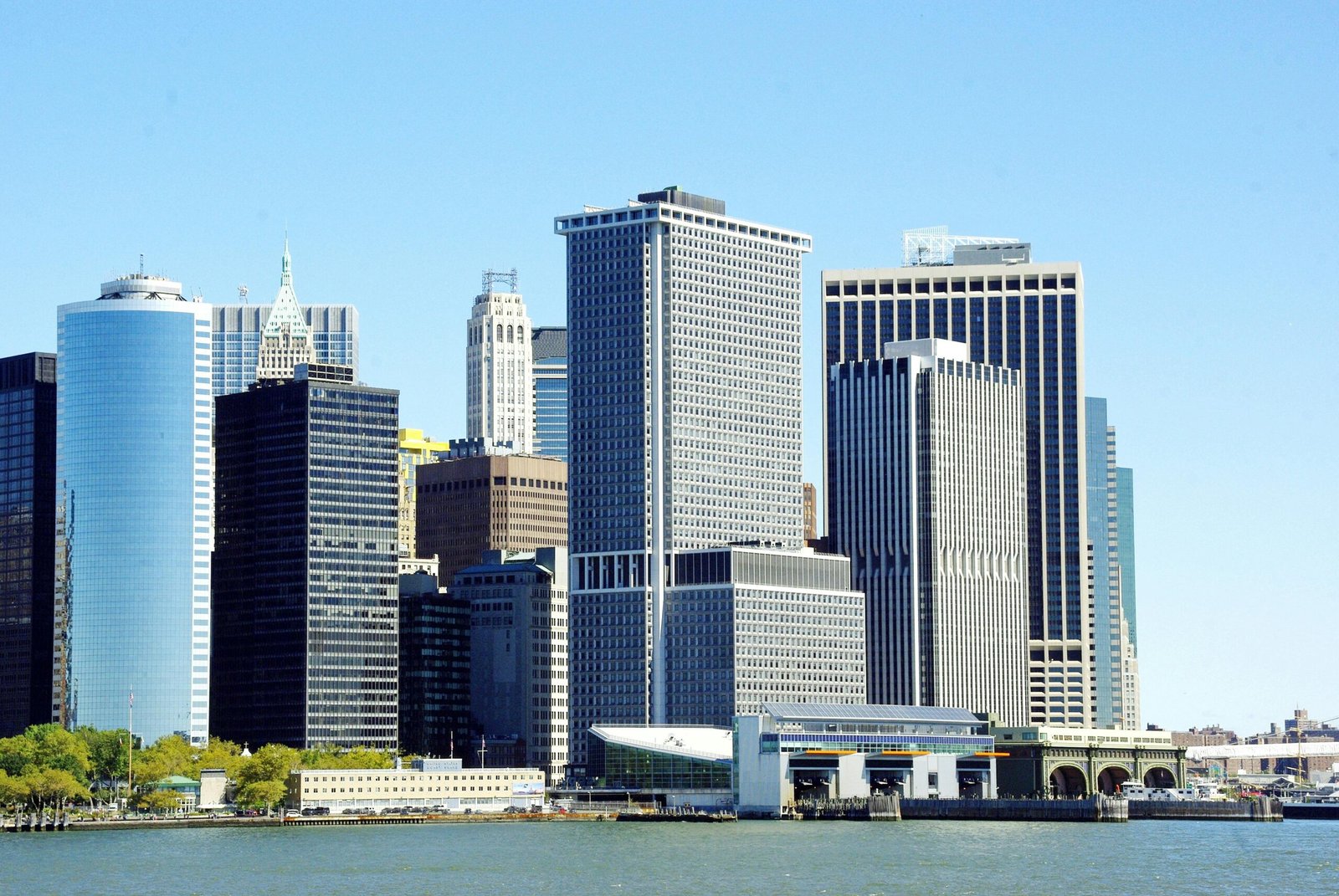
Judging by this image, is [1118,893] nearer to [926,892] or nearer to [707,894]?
[926,892]

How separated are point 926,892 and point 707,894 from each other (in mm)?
16462

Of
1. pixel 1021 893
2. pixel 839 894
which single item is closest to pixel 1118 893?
pixel 1021 893

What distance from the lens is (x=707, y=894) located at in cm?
19975

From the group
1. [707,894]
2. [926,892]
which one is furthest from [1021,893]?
[707,894]

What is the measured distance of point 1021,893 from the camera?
199750 mm

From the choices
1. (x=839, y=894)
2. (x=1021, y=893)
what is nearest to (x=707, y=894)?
(x=839, y=894)

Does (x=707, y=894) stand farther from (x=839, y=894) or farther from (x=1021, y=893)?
(x=1021, y=893)

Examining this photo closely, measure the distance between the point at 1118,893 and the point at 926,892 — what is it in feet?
47.6

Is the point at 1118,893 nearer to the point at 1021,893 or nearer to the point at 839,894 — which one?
the point at 1021,893

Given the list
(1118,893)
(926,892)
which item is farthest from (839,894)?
(1118,893)

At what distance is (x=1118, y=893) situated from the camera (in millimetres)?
199875

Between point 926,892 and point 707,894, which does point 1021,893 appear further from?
point 707,894

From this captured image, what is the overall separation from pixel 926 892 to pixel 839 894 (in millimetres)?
6983

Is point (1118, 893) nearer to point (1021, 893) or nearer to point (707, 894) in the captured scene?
point (1021, 893)
